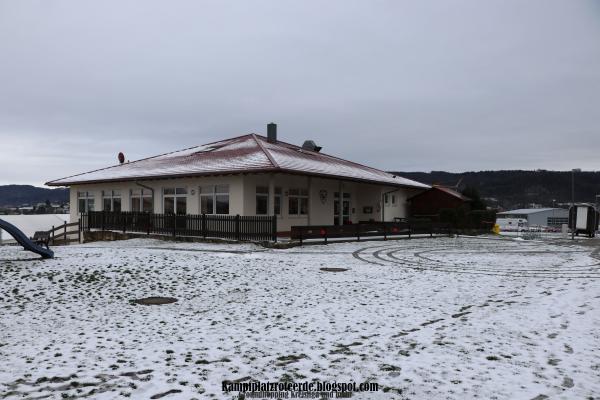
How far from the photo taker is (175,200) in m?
26.5

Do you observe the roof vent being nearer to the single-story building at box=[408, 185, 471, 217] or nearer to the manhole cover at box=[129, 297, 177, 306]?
the single-story building at box=[408, 185, 471, 217]

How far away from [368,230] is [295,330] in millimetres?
18572

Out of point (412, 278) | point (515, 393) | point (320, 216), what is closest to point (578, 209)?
point (320, 216)

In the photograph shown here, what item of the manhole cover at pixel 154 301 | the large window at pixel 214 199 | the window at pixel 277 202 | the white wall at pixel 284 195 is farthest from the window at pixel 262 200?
the manhole cover at pixel 154 301

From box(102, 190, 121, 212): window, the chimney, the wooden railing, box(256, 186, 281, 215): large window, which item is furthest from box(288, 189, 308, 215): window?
the wooden railing

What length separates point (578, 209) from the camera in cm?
3216

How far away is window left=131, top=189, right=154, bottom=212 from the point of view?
2826 centimetres

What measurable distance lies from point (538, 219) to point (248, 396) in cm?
7003

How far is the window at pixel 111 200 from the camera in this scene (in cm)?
3065

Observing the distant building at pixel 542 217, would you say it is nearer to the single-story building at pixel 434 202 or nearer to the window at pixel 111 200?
the single-story building at pixel 434 202

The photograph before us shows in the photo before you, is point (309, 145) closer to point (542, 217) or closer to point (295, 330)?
point (295, 330)

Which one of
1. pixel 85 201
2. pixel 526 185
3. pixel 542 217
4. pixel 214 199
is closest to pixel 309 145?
pixel 214 199

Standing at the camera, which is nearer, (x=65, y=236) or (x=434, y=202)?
(x=65, y=236)

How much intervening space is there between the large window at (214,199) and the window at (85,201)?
1283 cm
